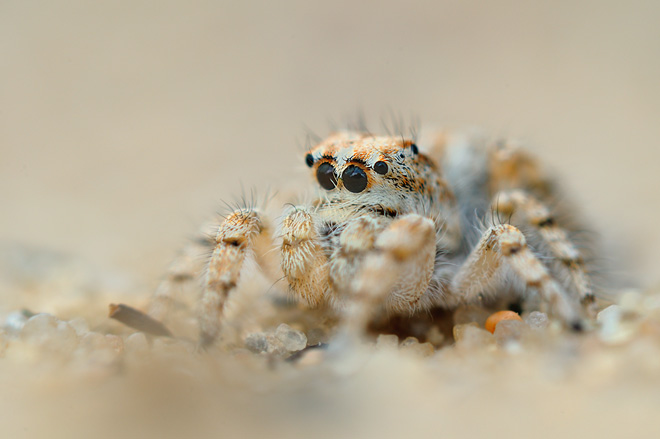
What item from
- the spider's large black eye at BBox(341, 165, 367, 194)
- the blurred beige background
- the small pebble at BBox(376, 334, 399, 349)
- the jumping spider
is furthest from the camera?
the blurred beige background

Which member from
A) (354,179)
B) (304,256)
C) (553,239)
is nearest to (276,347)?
(304,256)

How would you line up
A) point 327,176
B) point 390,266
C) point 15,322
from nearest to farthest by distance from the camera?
point 390,266 < point 327,176 < point 15,322

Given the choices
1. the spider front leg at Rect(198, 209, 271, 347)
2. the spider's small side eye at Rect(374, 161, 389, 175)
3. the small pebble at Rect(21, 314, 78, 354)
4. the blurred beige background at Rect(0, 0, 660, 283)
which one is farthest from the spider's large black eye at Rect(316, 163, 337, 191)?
the blurred beige background at Rect(0, 0, 660, 283)

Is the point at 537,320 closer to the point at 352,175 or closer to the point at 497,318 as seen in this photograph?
the point at 497,318

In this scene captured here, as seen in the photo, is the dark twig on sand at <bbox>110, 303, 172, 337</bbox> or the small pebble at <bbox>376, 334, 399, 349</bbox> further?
the dark twig on sand at <bbox>110, 303, 172, 337</bbox>

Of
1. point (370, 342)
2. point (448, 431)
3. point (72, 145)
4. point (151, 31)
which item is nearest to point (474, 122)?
point (151, 31)

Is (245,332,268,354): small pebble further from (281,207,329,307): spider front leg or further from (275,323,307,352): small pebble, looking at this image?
(281,207,329,307): spider front leg
